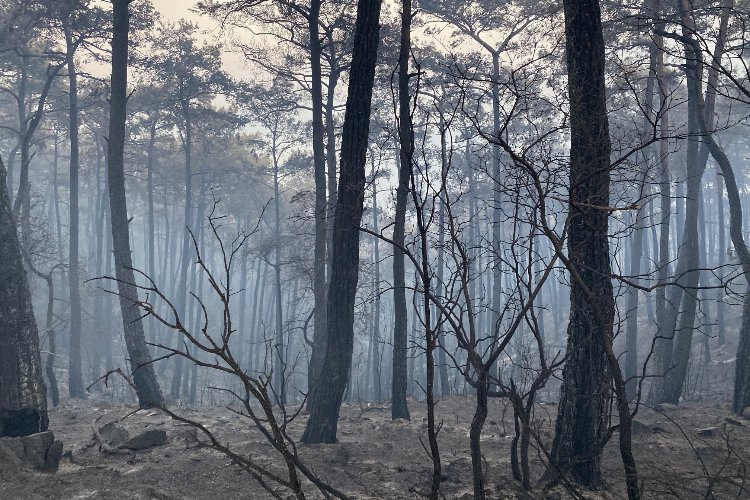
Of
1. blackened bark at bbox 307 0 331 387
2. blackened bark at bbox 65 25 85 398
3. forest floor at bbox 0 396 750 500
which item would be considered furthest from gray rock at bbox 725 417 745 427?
blackened bark at bbox 65 25 85 398

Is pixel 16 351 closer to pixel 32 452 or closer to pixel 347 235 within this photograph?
pixel 32 452

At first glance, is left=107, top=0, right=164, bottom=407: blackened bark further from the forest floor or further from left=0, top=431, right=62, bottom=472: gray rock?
left=0, top=431, right=62, bottom=472: gray rock

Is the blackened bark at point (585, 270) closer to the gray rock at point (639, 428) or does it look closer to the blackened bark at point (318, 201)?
the gray rock at point (639, 428)

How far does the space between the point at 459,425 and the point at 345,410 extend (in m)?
3.37

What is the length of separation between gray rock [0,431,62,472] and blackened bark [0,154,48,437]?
0.61 meters

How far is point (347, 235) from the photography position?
815 centimetres

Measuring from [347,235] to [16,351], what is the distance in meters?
3.95

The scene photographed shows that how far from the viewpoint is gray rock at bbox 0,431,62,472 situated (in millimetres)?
6129

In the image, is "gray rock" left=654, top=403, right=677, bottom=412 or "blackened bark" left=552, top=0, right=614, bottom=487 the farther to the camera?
"gray rock" left=654, top=403, right=677, bottom=412

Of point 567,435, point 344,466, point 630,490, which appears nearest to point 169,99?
point 344,466

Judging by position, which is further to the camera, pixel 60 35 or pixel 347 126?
pixel 60 35

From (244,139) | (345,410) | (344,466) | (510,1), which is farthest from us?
(244,139)

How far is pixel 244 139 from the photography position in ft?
111

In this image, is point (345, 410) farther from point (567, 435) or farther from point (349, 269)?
point (567, 435)
